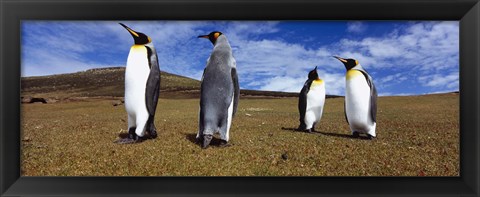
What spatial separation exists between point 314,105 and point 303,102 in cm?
12

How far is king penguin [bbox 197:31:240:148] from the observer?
217 cm

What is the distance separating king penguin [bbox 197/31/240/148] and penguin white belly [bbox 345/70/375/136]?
86 cm

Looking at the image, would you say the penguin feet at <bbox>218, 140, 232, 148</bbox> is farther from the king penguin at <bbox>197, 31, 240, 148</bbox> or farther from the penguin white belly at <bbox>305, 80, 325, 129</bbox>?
the penguin white belly at <bbox>305, 80, 325, 129</bbox>

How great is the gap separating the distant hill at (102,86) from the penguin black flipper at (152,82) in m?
0.04

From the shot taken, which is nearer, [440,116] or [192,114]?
[440,116]

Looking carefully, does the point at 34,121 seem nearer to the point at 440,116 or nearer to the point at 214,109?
the point at 214,109

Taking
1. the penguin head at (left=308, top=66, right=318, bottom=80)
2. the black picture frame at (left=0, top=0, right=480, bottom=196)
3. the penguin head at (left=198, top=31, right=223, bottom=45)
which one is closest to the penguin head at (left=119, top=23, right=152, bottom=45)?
the black picture frame at (left=0, top=0, right=480, bottom=196)

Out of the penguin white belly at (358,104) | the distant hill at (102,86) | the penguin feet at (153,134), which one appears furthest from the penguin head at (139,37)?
the penguin white belly at (358,104)

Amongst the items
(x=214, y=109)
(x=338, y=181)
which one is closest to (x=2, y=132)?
(x=214, y=109)

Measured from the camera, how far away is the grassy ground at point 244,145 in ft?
6.68

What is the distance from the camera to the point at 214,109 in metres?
2.18

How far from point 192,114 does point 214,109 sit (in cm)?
24
